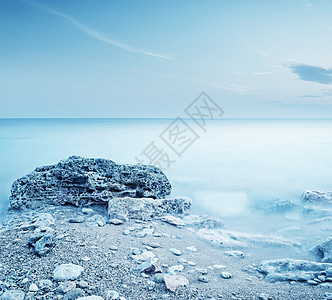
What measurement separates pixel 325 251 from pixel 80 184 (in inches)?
157

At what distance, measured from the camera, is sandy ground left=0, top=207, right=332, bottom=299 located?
7.73 feet

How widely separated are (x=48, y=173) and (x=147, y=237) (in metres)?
2.44

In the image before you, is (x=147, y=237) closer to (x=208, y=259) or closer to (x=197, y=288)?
(x=208, y=259)

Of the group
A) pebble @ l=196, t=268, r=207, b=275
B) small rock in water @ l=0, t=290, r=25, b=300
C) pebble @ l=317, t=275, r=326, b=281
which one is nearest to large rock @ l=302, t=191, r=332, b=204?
pebble @ l=317, t=275, r=326, b=281

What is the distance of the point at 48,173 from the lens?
489 cm

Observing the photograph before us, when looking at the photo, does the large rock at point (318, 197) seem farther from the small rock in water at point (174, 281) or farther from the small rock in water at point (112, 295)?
the small rock in water at point (112, 295)

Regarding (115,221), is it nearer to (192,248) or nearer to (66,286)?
(192,248)

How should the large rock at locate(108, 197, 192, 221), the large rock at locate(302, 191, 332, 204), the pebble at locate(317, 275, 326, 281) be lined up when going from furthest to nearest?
the large rock at locate(302, 191, 332, 204), the large rock at locate(108, 197, 192, 221), the pebble at locate(317, 275, 326, 281)

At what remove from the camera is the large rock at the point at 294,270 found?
2.71 metres

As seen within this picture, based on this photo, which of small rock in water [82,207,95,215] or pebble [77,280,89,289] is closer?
pebble [77,280,89,289]

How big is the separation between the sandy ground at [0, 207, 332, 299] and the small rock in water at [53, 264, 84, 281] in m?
0.05

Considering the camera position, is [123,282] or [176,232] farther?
[176,232]

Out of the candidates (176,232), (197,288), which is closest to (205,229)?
(176,232)

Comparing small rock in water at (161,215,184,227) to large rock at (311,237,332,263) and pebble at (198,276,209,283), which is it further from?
large rock at (311,237,332,263)
